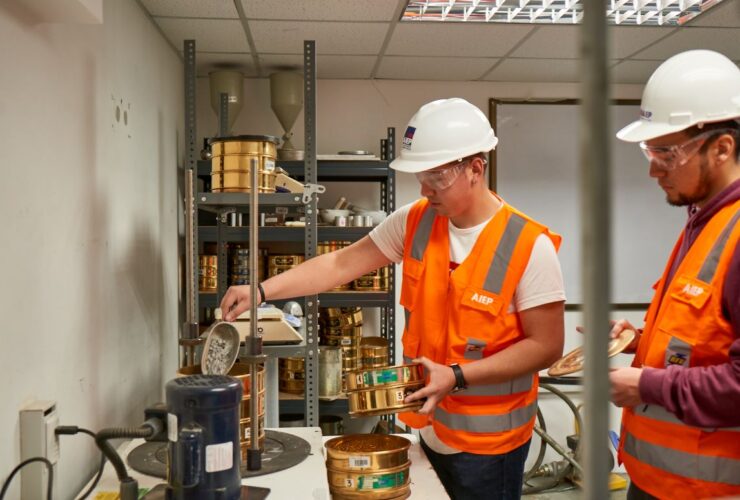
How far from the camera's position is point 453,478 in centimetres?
179

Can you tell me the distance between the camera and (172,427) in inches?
48.6

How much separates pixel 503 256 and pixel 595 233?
55.4 inches

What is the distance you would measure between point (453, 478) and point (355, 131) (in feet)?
9.32

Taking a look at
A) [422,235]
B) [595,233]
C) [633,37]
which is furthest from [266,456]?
[633,37]

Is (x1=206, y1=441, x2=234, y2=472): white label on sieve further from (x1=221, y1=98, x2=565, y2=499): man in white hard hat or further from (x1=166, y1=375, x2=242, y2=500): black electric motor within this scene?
(x1=221, y1=98, x2=565, y2=499): man in white hard hat

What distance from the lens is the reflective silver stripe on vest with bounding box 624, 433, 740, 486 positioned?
1354 mm

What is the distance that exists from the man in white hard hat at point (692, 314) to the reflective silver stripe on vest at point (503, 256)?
0.36 m

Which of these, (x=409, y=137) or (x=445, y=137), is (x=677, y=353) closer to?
(x=445, y=137)

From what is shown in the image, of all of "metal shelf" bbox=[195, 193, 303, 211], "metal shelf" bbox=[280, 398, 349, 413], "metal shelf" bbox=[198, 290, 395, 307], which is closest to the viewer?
"metal shelf" bbox=[195, 193, 303, 211]

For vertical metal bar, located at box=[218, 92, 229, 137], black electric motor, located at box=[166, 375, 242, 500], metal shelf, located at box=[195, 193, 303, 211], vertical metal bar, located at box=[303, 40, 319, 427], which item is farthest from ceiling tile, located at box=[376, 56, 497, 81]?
black electric motor, located at box=[166, 375, 242, 500]

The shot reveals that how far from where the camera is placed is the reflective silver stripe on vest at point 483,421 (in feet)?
5.74

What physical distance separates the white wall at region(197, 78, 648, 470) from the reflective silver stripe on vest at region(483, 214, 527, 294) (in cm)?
247

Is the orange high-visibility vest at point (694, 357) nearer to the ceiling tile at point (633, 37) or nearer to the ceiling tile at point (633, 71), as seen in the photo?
the ceiling tile at point (633, 37)

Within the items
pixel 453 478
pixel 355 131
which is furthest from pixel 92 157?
pixel 355 131
